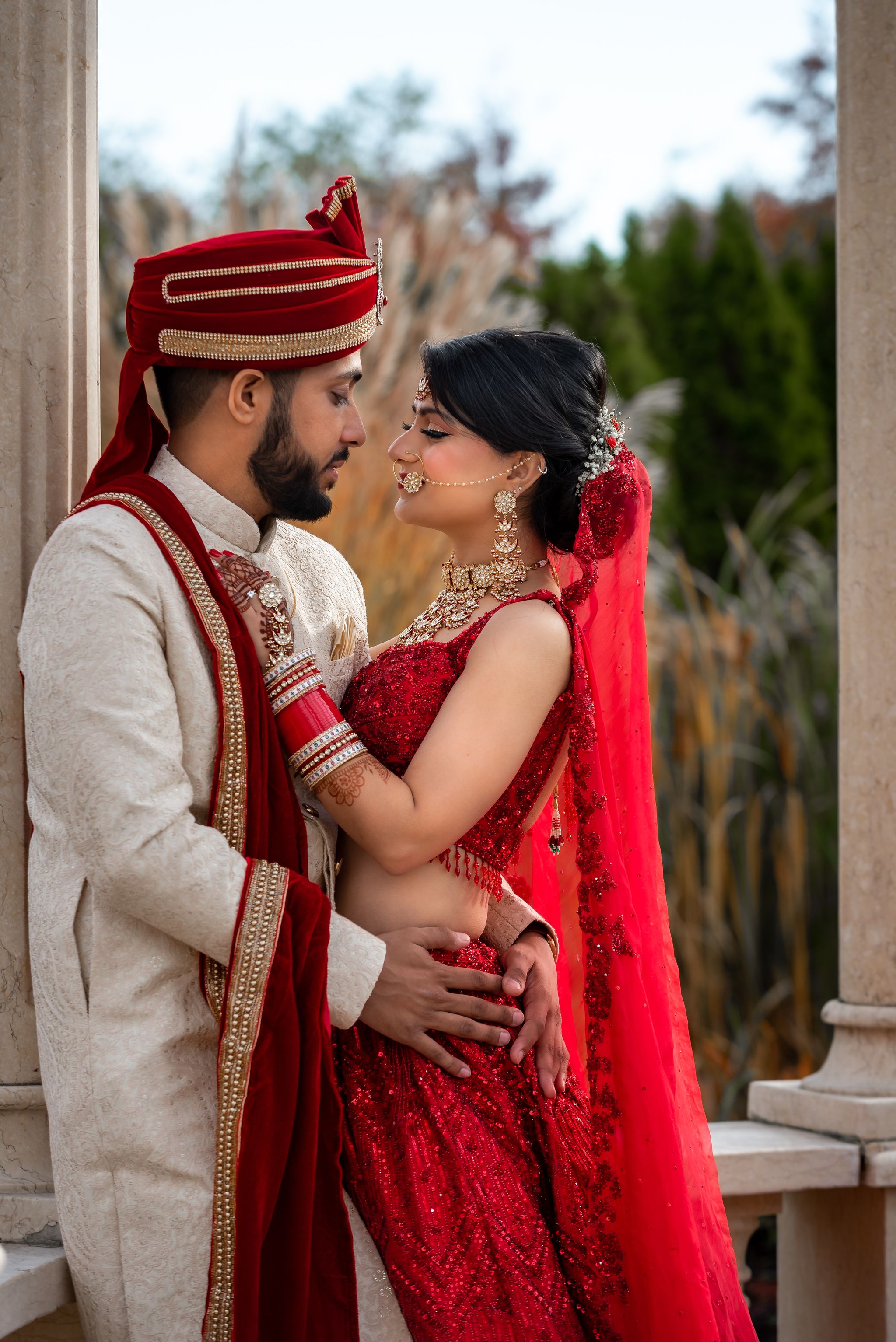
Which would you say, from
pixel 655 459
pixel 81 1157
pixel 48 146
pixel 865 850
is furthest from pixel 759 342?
pixel 81 1157

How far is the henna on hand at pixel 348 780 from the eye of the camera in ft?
6.29

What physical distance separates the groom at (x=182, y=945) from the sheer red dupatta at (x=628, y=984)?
32 centimetres

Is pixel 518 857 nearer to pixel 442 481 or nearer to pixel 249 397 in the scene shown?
pixel 442 481

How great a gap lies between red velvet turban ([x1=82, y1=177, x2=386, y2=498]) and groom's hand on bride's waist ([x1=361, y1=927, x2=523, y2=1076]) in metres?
0.84

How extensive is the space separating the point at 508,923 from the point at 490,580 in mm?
611

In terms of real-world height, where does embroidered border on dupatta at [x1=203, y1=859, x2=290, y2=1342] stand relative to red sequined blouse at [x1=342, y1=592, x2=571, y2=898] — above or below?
below

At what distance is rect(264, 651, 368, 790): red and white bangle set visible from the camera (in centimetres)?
190

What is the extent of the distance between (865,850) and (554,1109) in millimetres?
1094

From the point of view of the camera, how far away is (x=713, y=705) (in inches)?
180

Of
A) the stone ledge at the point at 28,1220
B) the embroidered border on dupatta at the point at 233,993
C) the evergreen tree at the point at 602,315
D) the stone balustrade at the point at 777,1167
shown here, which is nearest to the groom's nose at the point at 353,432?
the embroidered border on dupatta at the point at 233,993

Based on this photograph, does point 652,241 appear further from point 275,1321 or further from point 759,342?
point 275,1321

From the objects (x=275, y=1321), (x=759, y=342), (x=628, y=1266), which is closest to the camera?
(x=275, y=1321)

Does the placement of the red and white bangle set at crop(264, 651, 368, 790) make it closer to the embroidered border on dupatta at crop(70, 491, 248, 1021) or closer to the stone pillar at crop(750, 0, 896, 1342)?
the embroidered border on dupatta at crop(70, 491, 248, 1021)

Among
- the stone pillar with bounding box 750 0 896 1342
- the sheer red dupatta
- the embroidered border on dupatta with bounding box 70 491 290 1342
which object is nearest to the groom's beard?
the embroidered border on dupatta with bounding box 70 491 290 1342
